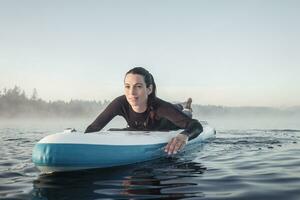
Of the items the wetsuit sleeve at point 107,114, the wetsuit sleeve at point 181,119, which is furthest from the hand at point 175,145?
the wetsuit sleeve at point 107,114

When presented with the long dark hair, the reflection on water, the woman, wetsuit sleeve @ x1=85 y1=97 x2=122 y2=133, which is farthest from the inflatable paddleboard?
wetsuit sleeve @ x1=85 y1=97 x2=122 y2=133

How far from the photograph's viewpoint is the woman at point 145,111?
6.43 meters

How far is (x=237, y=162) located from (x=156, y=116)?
6.33 feet

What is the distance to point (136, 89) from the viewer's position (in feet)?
21.4

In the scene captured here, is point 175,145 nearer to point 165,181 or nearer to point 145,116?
point 165,181

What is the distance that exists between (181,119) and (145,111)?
869 mm

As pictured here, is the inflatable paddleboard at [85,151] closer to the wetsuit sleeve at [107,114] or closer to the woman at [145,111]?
the woman at [145,111]

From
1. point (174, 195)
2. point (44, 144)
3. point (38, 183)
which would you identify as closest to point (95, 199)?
point (174, 195)

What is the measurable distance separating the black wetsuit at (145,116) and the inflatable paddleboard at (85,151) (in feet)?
2.82

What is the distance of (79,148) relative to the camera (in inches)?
196

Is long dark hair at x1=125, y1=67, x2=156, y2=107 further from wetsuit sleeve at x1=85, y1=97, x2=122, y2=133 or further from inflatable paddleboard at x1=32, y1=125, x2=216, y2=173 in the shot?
inflatable paddleboard at x1=32, y1=125, x2=216, y2=173

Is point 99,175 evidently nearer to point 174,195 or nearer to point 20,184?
point 20,184

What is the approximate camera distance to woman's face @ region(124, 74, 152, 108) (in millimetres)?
6445

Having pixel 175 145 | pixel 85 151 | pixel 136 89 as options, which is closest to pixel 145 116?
pixel 136 89
